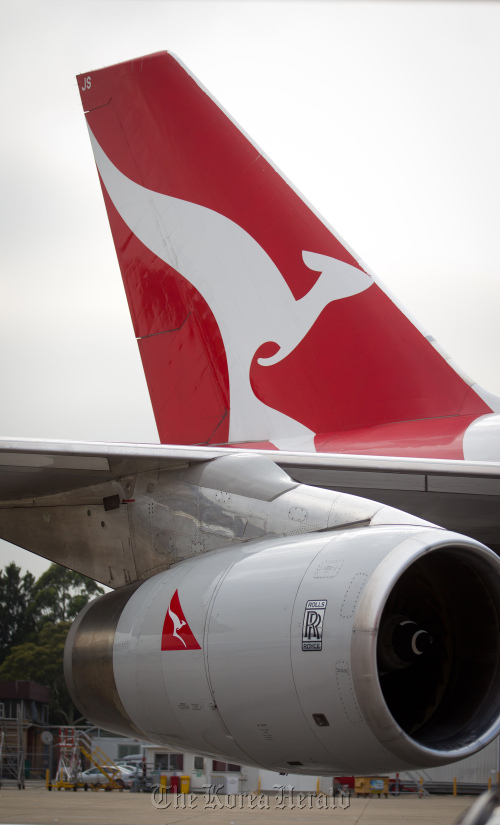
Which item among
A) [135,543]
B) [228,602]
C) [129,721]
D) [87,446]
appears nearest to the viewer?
[228,602]

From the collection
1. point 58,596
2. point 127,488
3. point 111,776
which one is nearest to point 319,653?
point 127,488

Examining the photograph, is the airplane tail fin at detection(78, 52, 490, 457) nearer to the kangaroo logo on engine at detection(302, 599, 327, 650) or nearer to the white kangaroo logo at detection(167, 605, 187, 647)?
the white kangaroo logo at detection(167, 605, 187, 647)

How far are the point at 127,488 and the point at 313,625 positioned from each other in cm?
174

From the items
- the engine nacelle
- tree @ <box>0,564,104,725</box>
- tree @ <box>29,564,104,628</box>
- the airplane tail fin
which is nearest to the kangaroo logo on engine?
the engine nacelle

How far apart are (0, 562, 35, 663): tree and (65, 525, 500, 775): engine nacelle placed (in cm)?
5168

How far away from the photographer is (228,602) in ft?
10.9

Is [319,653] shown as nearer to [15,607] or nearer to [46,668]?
[46,668]

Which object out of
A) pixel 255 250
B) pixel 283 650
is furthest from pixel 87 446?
pixel 255 250

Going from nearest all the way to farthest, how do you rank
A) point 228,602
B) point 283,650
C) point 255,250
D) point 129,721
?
point 283,650 < point 228,602 < point 129,721 < point 255,250

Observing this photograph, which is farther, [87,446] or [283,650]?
[87,446]

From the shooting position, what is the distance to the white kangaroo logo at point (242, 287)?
236 inches

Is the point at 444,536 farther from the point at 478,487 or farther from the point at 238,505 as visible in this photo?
the point at 478,487

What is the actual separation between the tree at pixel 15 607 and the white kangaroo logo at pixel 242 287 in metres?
49.5

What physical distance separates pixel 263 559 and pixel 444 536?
0.73 meters
